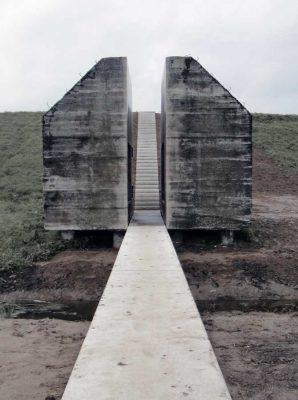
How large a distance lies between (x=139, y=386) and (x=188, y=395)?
0.36 metres

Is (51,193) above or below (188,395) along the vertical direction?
above

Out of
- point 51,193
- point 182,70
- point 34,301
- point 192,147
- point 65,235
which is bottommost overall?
point 34,301

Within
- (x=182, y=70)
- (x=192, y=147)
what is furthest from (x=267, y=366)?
(x=182, y=70)

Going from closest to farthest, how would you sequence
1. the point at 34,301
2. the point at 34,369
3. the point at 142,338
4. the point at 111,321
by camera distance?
the point at 142,338 < the point at 111,321 < the point at 34,369 < the point at 34,301

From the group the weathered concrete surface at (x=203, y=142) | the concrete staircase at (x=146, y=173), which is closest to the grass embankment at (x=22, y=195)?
the concrete staircase at (x=146, y=173)

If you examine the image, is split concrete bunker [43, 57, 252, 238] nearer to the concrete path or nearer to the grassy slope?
the grassy slope

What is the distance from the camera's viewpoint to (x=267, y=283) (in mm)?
10023

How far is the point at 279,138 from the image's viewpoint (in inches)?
1089

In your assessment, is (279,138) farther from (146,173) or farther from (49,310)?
(49,310)

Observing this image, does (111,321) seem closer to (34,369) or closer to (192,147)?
(34,369)

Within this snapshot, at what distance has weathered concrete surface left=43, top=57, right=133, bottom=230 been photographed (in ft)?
38.6

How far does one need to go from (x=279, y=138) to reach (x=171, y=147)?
17264mm

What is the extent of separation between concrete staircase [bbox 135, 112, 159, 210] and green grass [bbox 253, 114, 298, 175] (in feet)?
20.8

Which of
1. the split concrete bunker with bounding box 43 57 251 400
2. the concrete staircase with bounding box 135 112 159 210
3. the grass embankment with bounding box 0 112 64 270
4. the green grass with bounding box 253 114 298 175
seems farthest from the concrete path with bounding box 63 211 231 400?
the green grass with bounding box 253 114 298 175
